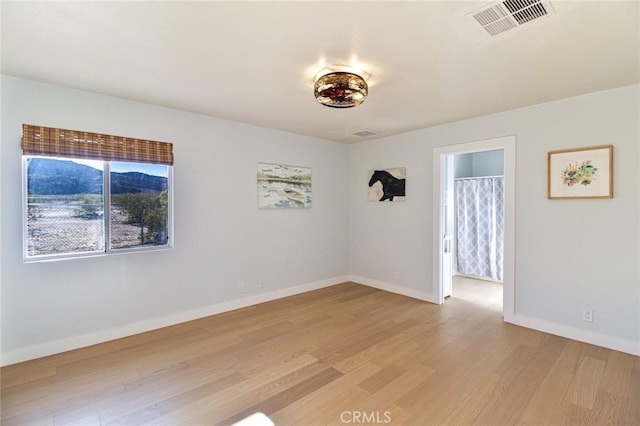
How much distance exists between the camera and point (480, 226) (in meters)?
5.58

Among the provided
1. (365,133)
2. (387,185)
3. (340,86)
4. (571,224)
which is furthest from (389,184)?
(340,86)

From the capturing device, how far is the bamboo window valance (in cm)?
264

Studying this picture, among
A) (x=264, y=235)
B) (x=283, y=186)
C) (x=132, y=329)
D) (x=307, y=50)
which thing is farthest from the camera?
(x=283, y=186)

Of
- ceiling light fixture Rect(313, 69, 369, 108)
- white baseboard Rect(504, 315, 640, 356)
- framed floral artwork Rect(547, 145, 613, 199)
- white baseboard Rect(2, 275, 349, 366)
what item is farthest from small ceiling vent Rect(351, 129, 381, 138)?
white baseboard Rect(504, 315, 640, 356)

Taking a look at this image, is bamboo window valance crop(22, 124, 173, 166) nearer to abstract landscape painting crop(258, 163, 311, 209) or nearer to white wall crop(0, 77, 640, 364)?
white wall crop(0, 77, 640, 364)

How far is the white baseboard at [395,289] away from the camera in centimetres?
433

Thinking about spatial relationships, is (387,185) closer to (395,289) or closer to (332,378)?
(395,289)

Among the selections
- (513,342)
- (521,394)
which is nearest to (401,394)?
(521,394)

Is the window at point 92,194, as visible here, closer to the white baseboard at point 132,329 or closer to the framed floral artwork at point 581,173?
the white baseboard at point 132,329

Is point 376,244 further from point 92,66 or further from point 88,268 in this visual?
point 92,66

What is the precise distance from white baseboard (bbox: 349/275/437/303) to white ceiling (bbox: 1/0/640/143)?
8.75ft

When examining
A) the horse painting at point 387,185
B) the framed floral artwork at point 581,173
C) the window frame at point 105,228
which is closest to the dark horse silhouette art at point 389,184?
the horse painting at point 387,185

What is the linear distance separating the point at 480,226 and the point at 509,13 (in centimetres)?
455

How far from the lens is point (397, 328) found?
3.37m
